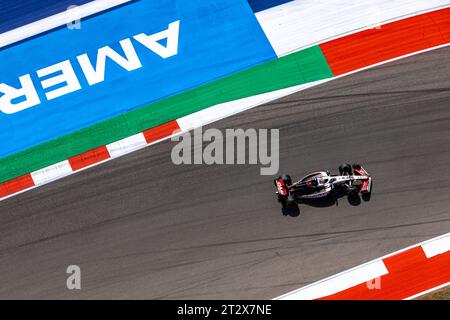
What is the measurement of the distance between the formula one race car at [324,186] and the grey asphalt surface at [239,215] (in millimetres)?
279

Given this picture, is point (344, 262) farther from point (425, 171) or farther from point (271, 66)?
point (271, 66)

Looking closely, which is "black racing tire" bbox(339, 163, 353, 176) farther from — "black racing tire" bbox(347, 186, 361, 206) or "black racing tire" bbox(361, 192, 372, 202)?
"black racing tire" bbox(361, 192, 372, 202)

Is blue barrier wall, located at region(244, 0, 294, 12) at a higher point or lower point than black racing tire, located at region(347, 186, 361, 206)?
higher

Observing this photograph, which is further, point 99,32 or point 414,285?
point 99,32

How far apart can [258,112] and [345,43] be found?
3118mm

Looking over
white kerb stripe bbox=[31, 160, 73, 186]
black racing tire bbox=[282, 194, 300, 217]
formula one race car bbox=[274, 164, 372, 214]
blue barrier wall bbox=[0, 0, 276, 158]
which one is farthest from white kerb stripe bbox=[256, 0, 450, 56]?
white kerb stripe bbox=[31, 160, 73, 186]

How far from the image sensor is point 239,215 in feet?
38.9

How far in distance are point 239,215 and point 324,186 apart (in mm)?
2239

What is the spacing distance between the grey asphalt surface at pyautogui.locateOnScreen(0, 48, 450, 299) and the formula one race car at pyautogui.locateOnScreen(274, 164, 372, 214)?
28 centimetres

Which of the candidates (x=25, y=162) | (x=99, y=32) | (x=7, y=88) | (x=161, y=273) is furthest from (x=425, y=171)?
(x=7, y=88)

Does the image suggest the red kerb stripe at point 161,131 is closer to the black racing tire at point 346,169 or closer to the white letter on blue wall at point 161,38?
the white letter on blue wall at point 161,38

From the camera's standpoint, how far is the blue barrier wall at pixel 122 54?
12.4 meters

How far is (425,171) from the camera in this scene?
471 inches

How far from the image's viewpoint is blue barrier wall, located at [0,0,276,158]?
40.7 ft
